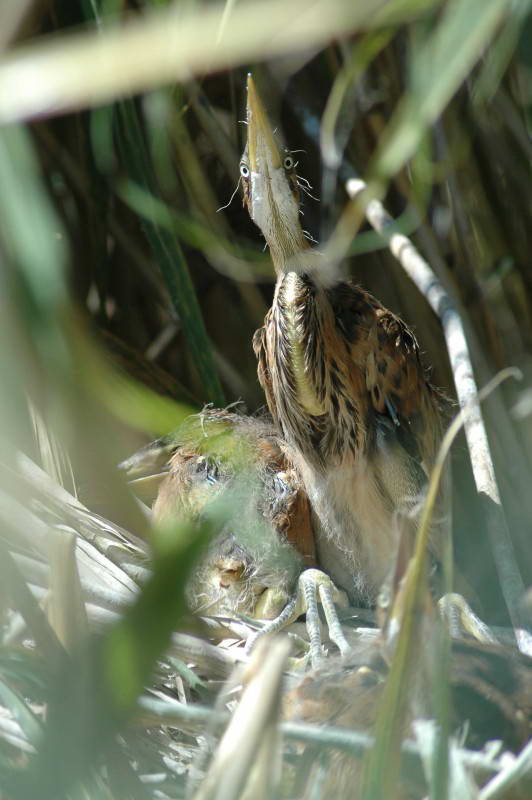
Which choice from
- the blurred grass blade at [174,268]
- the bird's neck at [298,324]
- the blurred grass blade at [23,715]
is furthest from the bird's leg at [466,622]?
the blurred grass blade at [23,715]

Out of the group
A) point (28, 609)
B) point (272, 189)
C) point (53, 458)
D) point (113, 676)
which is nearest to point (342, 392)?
point (272, 189)

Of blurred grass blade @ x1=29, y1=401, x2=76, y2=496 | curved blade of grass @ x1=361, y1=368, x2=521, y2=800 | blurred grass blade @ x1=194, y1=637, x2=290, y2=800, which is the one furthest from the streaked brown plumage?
blurred grass blade @ x1=194, y1=637, x2=290, y2=800

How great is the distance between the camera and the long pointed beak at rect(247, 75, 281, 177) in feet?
5.41

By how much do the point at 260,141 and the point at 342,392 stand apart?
0.50 m

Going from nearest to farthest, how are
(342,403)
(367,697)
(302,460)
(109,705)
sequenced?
1. (109,705)
2. (367,697)
3. (342,403)
4. (302,460)

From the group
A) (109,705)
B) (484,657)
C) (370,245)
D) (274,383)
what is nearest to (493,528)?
(484,657)

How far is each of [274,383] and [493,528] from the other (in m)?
0.52

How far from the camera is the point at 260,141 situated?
171 cm

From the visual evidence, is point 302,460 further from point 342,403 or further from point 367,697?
point 367,697

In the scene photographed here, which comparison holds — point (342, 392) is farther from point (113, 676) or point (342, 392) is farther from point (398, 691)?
point (113, 676)

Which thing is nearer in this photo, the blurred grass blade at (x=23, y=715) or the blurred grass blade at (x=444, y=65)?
the blurred grass blade at (x=444, y=65)

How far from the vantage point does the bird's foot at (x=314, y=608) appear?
69.9 inches

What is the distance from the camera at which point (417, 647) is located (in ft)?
2.94

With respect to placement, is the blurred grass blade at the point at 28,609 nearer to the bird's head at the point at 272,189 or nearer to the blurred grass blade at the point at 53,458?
the blurred grass blade at the point at 53,458
